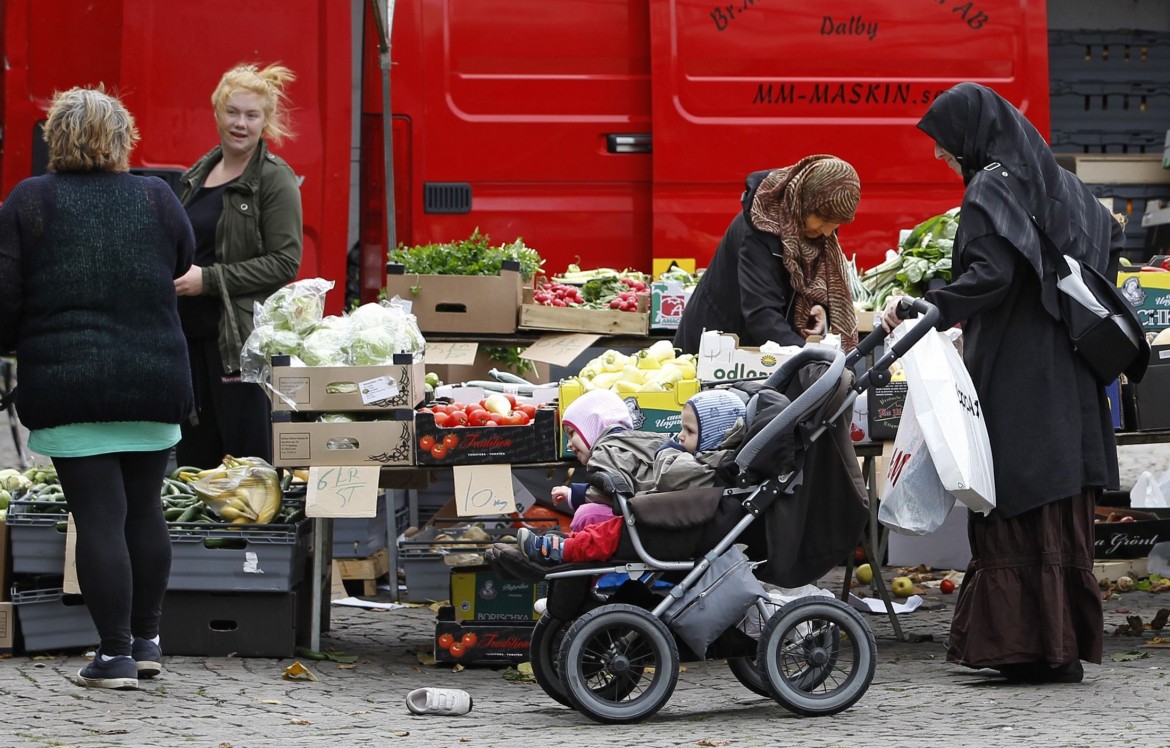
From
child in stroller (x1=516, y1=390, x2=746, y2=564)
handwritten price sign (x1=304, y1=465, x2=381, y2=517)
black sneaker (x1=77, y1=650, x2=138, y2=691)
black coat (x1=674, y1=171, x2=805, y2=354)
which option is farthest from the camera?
black coat (x1=674, y1=171, x2=805, y2=354)

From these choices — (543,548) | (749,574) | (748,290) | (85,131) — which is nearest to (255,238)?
(85,131)

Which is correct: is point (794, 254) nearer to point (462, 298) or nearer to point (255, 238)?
point (462, 298)

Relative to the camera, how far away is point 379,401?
6.02 meters

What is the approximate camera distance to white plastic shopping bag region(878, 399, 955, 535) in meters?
5.48

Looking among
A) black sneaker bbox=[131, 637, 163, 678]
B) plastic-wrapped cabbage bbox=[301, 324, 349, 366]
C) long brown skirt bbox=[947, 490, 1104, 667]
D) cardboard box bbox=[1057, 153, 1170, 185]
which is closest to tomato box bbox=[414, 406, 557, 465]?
plastic-wrapped cabbage bbox=[301, 324, 349, 366]

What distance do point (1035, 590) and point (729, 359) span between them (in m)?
1.34

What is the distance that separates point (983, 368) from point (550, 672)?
5.59 ft

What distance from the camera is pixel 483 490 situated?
5980mm

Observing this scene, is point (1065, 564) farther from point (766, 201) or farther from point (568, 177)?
point (568, 177)

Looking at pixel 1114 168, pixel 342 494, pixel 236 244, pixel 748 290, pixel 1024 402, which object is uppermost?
pixel 1114 168

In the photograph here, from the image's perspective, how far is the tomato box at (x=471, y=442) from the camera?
6.01 metres

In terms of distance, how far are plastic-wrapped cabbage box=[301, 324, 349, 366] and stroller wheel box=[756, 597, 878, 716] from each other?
1966 mm

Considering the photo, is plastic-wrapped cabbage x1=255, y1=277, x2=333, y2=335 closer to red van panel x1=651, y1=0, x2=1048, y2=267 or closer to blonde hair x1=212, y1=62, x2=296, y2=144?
blonde hair x1=212, y1=62, x2=296, y2=144

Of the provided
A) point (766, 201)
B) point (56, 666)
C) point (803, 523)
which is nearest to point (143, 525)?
point (56, 666)
